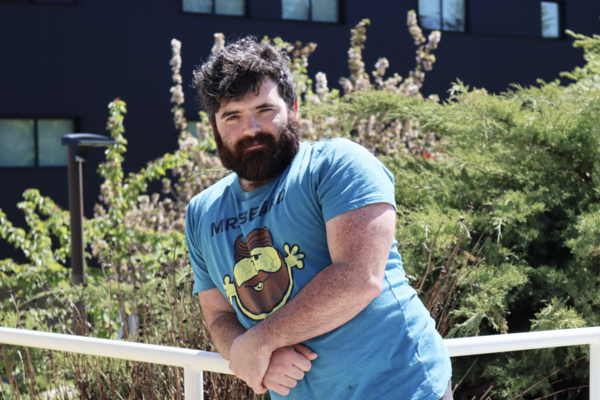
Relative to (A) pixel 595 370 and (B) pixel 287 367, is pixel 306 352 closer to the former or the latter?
(B) pixel 287 367

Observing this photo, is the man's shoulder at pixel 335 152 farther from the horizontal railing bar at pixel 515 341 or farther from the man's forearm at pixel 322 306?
the horizontal railing bar at pixel 515 341

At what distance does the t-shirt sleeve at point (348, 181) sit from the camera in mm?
1473

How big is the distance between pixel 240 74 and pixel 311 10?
11.2m

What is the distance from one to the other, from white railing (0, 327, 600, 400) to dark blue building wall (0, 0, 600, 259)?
8161 millimetres

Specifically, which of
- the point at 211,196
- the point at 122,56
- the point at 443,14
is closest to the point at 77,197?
the point at 211,196

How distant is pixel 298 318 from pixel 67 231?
5.06 m

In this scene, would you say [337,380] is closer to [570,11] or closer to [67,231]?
[67,231]

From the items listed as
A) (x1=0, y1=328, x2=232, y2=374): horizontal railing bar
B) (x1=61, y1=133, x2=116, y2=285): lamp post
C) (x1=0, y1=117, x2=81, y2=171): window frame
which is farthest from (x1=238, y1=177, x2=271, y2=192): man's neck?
(x1=0, y1=117, x2=81, y2=171): window frame

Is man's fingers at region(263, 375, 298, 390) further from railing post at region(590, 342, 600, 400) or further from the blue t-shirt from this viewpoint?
railing post at region(590, 342, 600, 400)

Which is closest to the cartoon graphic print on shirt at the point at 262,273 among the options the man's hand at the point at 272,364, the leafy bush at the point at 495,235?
the man's hand at the point at 272,364

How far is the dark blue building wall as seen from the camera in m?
10.2

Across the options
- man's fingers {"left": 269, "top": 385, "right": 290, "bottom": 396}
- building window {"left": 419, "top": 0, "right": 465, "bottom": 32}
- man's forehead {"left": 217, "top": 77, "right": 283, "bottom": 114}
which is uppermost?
building window {"left": 419, "top": 0, "right": 465, "bottom": 32}

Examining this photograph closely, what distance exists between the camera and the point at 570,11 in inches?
583

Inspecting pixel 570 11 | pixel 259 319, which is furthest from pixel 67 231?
pixel 570 11
